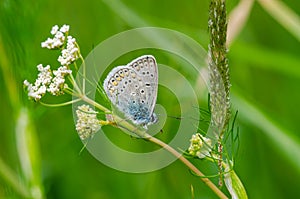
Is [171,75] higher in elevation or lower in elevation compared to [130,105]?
higher

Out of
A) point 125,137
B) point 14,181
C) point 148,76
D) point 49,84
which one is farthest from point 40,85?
point 125,137

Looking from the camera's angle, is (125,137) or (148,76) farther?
(125,137)

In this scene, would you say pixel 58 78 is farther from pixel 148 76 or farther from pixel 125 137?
pixel 125 137

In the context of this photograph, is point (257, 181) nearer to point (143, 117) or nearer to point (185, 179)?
point (185, 179)

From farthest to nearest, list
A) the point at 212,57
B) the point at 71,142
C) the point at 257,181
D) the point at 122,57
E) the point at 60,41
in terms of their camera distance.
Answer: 1. the point at 122,57
2. the point at 71,142
3. the point at 257,181
4. the point at 60,41
5. the point at 212,57

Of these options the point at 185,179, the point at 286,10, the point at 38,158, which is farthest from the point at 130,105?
the point at 286,10

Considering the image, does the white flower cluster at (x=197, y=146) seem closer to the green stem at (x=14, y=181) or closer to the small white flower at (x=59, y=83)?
the small white flower at (x=59, y=83)
